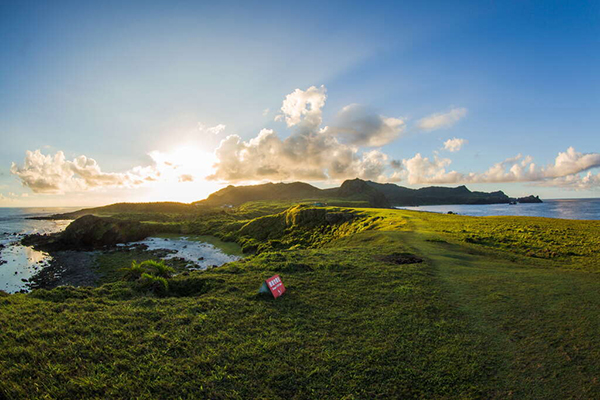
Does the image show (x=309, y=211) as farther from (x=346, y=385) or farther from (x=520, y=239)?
(x=346, y=385)

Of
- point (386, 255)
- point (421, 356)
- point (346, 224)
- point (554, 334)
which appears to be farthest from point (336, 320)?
point (346, 224)

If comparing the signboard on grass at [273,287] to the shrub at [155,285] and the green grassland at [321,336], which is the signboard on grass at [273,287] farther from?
the shrub at [155,285]

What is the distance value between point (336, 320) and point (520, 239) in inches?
916

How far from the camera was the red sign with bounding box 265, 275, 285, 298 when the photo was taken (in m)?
11.7

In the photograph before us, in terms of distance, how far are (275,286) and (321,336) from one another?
12.9 ft

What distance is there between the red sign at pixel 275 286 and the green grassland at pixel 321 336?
1.21ft

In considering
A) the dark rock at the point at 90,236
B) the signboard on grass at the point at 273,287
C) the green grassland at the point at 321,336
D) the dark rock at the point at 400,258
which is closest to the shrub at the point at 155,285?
the green grassland at the point at 321,336


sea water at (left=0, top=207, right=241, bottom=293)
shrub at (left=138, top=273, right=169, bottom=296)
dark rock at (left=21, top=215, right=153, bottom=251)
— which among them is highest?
shrub at (left=138, top=273, right=169, bottom=296)

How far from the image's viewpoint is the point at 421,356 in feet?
24.4

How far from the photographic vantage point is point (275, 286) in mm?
11969

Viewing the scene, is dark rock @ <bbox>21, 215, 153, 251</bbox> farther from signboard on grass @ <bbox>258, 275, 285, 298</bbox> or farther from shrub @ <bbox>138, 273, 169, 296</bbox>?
signboard on grass @ <bbox>258, 275, 285, 298</bbox>

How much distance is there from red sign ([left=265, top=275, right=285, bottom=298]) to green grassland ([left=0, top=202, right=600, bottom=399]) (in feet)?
1.21

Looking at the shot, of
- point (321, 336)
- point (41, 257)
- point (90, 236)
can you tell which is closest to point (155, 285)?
point (321, 336)

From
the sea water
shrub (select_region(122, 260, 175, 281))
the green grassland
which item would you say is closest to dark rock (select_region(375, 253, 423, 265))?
the green grassland
